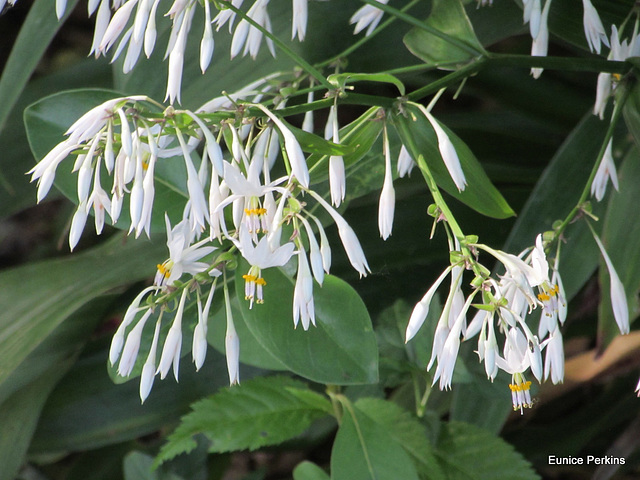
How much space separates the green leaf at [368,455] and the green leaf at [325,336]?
160 millimetres

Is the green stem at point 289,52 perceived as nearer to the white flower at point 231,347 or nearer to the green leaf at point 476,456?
the white flower at point 231,347

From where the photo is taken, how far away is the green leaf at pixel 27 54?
2.96ft

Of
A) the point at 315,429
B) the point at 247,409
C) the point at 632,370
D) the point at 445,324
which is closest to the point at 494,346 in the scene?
the point at 445,324

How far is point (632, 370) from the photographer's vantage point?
115 centimetres

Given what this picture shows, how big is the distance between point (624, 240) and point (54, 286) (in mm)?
838

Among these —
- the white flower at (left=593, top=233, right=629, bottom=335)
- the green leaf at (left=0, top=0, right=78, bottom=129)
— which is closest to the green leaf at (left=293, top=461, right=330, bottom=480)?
the white flower at (left=593, top=233, right=629, bottom=335)

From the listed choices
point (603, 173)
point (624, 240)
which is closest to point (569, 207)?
point (624, 240)

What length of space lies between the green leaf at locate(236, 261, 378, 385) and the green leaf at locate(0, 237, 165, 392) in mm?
322

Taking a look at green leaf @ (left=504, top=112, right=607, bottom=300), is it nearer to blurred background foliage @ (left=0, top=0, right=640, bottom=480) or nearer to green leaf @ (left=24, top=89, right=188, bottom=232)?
blurred background foliage @ (left=0, top=0, right=640, bottom=480)

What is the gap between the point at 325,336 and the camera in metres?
0.62

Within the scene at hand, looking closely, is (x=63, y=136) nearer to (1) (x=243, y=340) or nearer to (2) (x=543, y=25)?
(1) (x=243, y=340)

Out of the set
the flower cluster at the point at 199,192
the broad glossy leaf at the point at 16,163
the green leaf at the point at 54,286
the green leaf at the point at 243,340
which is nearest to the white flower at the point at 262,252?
the flower cluster at the point at 199,192

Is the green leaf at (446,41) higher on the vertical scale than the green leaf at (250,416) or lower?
higher

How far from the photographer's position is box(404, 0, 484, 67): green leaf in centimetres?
63
